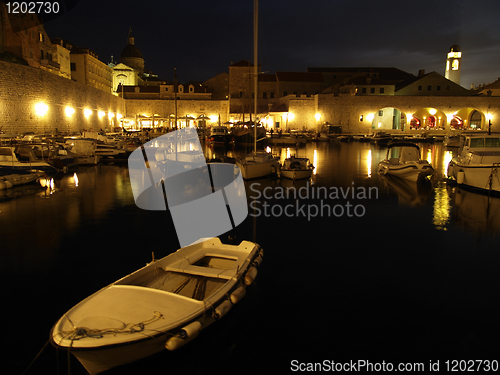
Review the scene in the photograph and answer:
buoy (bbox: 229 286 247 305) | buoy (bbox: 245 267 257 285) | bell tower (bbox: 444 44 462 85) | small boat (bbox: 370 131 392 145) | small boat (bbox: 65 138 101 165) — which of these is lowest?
buoy (bbox: 229 286 247 305)

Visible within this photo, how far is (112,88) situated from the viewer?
47531 millimetres

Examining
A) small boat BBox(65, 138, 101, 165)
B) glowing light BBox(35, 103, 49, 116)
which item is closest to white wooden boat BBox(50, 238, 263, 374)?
small boat BBox(65, 138, 101, 165)

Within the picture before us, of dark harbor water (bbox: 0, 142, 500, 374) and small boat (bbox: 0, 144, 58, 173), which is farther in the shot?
small boat (bbox: 0, 144, 58, 173)

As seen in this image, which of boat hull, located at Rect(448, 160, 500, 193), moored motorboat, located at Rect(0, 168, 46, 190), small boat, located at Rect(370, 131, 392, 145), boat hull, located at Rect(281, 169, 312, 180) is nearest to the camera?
boat hull, located at Rect(448, 160, 500, 193)

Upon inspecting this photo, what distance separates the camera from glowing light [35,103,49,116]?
64.2 feet

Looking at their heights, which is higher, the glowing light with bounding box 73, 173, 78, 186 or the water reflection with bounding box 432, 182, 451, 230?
the glowing light with bounding box 73, 173, 78, 186

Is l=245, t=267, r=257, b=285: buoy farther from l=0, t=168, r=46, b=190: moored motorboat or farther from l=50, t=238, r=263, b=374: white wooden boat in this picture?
l=0, t=168, r=46, b=190: moored motorboat

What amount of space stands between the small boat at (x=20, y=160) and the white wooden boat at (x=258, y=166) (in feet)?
20.7

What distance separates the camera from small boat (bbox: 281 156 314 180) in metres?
12.0

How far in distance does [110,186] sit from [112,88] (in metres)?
41.0

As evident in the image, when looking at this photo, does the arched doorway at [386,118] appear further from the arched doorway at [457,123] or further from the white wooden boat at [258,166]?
the white wooden boat at [258,166]

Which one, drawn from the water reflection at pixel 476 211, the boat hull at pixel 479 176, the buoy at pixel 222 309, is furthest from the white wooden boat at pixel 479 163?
the buoy at pixel 222 309

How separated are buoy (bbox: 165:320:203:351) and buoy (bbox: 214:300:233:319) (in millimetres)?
Answer: 262

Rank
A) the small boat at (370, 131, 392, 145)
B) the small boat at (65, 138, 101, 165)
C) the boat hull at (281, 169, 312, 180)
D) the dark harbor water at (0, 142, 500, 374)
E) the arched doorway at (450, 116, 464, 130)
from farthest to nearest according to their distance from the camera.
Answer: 1. the arched doorway at (450, 116, 464, 130)
2. the small boat at (370, 131, 392, 145)
3. the small boat at (65, 138, 101, 165)
4. the boat hull at (281, 169, 312, 180)
5. the dark harbor water at (0, 142, 500, 374)
